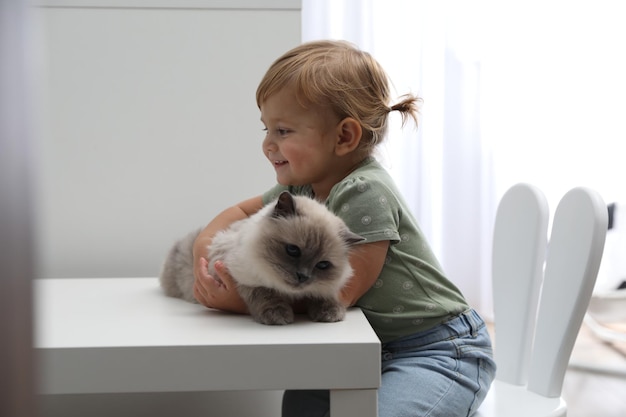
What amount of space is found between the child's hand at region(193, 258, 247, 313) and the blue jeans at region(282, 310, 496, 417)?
275 millimetres

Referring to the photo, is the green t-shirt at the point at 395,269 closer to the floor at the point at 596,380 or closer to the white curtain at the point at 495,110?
the floor at the point at 596,380

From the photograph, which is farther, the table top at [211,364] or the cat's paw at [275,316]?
the cat's paw at [275,316]

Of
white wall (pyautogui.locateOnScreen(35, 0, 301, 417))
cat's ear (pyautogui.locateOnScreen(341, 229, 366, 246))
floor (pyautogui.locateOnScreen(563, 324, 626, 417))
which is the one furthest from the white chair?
floor (pyautogui.locateOnScreen(563, 324, 626, 417))

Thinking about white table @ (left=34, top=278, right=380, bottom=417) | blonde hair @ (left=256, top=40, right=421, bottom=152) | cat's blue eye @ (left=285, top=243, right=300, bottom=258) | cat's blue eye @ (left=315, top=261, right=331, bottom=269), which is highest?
blonde hair @ (left=256, top=40, right=421, bottom=152)

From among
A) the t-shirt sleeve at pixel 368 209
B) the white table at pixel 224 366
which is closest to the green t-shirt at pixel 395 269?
the t-shirt sleeve at pixel 368 209

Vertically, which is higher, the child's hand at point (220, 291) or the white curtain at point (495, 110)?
the white curtain at point (495, 110)

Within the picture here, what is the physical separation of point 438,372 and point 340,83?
0.57 m

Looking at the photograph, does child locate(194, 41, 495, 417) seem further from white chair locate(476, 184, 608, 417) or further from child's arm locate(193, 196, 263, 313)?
white chair locate(476, 184, 608, 417)

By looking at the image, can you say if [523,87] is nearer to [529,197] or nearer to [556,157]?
[556,157]

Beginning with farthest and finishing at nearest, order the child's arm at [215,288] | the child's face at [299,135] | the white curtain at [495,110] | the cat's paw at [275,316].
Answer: the white curtain at [495,110], the child's face at [299,135], the child's arm at [215,288], the cat's paw at [275,316]

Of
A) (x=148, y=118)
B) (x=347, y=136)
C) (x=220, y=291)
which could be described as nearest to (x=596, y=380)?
(x=347, y=136)

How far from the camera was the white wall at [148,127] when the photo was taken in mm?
1748

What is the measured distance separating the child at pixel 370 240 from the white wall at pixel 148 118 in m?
0.33

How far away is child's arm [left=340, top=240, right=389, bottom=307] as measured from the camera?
45.4 inches
